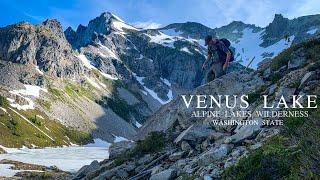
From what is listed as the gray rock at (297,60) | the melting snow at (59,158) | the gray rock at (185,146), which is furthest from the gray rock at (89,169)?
the melting snow at (59,158)

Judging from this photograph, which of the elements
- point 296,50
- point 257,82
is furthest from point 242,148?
point 296,50

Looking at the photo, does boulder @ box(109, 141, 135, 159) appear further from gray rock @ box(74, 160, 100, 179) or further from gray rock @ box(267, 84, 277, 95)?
gray rock @ box(267, 84, 277, 95)

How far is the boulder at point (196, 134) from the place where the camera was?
21219 mm

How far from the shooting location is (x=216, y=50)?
92.6ft

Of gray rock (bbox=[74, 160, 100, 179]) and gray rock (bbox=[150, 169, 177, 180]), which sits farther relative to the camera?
gray rock (bbox=[74, 160, 100, 179])

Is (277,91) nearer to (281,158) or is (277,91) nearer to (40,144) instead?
(281,158)

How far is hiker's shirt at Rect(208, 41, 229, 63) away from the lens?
2805cm

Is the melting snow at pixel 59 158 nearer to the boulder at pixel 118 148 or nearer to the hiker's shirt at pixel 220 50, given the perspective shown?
the boulder at pixel 118 148

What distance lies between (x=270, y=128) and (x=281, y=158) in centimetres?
503

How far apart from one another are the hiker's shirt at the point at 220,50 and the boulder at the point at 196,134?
750 centimetres

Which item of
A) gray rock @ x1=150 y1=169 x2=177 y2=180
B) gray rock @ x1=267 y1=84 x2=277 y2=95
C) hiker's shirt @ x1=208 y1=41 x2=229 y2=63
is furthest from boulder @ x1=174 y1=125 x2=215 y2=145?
hiker's shirt @ x1=208 y1=41 x2=229 y2=63

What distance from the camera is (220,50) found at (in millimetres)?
28156

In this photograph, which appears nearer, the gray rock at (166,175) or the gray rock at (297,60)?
the gray rock at (166,175)

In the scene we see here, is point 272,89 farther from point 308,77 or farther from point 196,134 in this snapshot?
point 196,134
